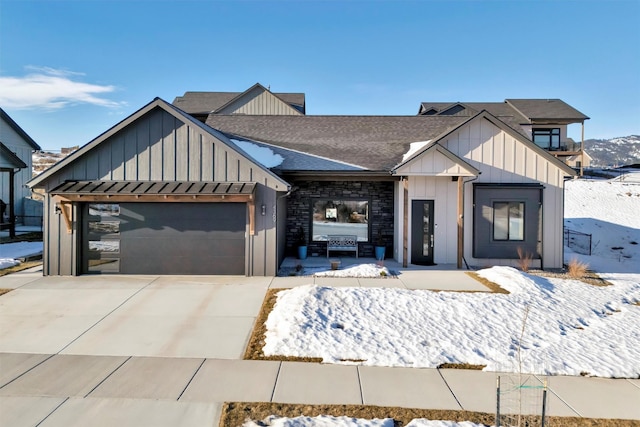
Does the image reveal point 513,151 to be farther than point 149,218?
Yes

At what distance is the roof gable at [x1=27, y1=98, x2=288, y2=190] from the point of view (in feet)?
36.4

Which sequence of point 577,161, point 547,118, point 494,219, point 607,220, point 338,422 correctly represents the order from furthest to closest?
1. point 577,161
2. point 547,118
3. point 607,220
4. point 494,219
5. point 338,422

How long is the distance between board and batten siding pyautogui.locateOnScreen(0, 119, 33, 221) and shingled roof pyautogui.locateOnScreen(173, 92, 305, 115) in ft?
37.8

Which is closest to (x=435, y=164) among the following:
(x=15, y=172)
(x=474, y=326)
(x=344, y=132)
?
(x=344, y=132)

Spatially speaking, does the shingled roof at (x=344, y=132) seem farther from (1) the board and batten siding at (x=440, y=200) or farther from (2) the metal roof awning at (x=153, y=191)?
(2) the metal roof awning at (x=153, y=191)

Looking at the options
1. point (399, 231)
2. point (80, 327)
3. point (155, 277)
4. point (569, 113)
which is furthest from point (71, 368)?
point (569, 113)

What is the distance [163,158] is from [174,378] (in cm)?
741

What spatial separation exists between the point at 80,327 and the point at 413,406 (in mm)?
6050

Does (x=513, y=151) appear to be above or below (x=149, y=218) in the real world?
above

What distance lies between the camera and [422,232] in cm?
1337

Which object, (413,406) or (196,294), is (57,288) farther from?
(413,406)

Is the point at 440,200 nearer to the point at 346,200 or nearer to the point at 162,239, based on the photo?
the point at 346,200

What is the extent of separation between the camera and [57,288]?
9.80 m

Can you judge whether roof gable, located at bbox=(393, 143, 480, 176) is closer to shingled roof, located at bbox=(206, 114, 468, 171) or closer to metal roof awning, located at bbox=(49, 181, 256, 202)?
shingled roof, located at bbox=(206, 114, 468, 171)
